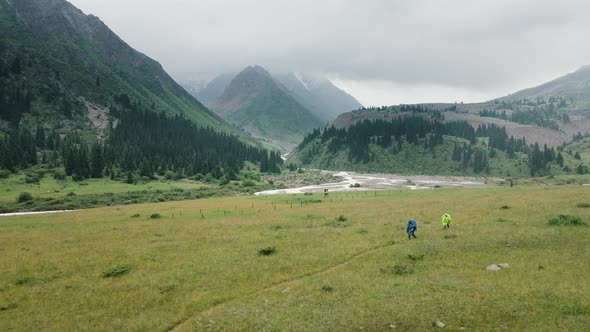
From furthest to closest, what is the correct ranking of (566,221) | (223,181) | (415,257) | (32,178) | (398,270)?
(223,181), (32,178), (566,221), (415,257), (398,270)

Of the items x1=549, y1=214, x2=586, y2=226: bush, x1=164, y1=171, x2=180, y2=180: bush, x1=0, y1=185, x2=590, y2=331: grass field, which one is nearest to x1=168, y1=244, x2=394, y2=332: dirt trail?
x1=0, y1=185, x2=590, y2=331: grass field

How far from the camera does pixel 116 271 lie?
27281 millimetres

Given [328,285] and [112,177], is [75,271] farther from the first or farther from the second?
[112,177]

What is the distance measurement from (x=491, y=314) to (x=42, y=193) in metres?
113

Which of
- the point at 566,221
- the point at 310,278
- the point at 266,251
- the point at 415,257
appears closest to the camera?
the point at 310,278

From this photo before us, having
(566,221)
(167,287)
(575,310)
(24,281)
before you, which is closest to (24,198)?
(24,281)

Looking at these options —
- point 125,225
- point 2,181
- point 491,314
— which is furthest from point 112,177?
point 491,314

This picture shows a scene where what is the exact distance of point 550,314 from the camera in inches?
655

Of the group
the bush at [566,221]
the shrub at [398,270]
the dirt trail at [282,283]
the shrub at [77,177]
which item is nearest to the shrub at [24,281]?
the dirt trail at [282,283]

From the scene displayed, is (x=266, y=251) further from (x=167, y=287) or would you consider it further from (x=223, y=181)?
(x=223, y=181)

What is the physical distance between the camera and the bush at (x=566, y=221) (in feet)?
111

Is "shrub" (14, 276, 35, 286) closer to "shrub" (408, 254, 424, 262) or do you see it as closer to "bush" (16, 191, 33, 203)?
"shrub" (408, 254, 424, 262)

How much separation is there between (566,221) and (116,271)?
44.0 m

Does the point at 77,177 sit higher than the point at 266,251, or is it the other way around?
the point at 77,177
